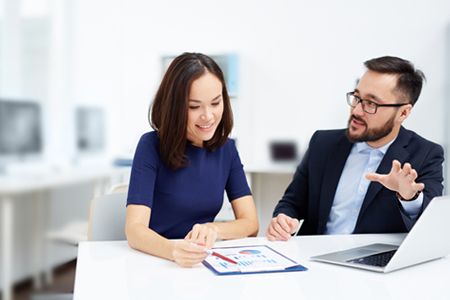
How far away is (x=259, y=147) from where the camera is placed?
3.66m

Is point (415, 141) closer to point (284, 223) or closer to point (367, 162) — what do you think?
point (367, 162)

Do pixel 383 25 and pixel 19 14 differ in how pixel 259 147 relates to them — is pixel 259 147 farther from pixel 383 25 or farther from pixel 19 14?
pixel 19 14

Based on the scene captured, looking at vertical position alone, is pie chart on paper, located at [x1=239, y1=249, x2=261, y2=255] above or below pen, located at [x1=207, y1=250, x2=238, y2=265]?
below

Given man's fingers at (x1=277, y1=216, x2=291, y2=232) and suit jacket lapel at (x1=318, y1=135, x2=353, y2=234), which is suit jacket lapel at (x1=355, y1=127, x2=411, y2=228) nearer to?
suit jacket lapel at (x1=318, y1=135, x2=353, y2=234)

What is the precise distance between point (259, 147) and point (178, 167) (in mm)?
2286

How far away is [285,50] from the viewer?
3.63 m

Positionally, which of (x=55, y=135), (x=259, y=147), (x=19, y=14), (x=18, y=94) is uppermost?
(x=19, y=14)

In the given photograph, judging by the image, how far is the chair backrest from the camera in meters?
1.41

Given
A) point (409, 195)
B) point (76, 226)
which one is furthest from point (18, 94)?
point (409, 195)

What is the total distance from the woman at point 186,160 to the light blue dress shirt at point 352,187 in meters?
0.31

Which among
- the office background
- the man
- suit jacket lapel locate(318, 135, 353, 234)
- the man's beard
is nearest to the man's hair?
the man

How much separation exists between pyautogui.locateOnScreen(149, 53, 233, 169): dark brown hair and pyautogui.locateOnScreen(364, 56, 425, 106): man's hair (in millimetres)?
589

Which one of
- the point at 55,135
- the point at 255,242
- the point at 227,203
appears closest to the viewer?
the point at 55,135

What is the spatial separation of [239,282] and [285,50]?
9.41 feet
